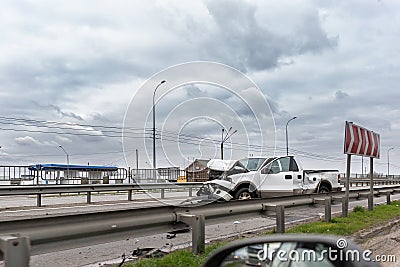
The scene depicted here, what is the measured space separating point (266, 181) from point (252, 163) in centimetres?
82

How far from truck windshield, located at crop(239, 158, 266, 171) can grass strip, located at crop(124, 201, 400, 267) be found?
3514 millimetres

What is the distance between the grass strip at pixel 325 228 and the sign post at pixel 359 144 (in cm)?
62

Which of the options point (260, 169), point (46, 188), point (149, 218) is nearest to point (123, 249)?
point (149, 218)

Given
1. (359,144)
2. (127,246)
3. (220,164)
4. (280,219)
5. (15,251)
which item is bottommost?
(127,246)

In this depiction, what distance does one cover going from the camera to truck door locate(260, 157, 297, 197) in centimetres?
1497

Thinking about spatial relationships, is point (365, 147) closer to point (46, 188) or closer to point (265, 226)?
point (265, 226)

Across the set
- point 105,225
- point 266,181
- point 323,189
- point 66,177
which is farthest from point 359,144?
point 66,177

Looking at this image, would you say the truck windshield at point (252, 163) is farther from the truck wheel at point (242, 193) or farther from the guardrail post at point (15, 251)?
the guardrail post at point (15, 251)

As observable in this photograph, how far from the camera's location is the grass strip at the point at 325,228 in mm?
6090

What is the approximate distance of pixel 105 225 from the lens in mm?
5625

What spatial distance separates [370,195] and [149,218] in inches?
369

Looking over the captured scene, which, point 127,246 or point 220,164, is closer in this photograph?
point 127,246

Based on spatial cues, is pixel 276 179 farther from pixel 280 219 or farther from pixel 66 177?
pixel 66 177

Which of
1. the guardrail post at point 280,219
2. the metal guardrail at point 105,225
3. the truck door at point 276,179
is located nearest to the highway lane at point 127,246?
the metal guardrail at point 105,225
